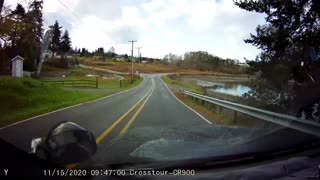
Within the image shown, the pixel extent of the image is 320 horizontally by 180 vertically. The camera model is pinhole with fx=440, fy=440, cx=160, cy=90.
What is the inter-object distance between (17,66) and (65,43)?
182 centimetres

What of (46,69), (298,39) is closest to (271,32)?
(298,39)

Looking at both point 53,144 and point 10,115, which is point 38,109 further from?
point 53,144

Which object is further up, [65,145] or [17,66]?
[17,66]

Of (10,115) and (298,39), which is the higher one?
(298,39)

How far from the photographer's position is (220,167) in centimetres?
494

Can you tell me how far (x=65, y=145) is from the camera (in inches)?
167

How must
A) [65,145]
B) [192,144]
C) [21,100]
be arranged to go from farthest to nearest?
1. [21,100]
2. [192,144]
3. [65,145]

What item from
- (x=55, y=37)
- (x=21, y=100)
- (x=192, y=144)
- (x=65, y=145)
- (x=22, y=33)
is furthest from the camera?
(x=21, y=100)

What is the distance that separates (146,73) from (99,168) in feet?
461

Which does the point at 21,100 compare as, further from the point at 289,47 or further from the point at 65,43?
the point at 289,47

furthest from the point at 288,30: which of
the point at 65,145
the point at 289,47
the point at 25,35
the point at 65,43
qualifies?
the point at 65,145

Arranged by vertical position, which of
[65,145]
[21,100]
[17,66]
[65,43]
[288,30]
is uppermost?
[288,30]

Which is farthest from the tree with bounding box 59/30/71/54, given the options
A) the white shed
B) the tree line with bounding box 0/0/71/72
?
the white shed

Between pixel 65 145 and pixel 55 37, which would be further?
pixel 55 37
